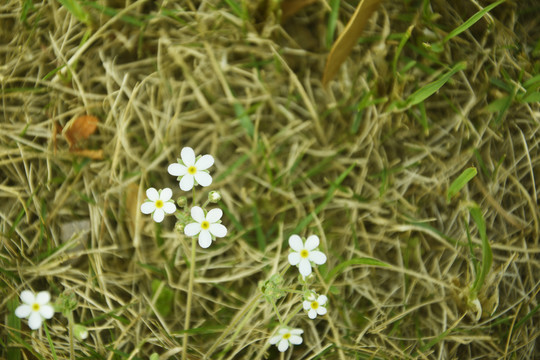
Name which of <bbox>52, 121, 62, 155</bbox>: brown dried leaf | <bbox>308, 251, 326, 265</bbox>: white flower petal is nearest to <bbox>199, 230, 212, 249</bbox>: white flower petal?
<bbox>308, 251, 326, 265</bbox>: white flower petal

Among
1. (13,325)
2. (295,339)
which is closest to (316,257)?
(295,339)

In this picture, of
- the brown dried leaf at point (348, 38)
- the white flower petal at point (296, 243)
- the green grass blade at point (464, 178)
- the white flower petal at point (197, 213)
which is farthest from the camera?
the brown dried leaf at point (348, 38)

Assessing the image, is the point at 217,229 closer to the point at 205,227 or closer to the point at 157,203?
the point at 205,227

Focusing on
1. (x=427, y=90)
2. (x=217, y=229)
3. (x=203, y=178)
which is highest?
(x=427, y=90)

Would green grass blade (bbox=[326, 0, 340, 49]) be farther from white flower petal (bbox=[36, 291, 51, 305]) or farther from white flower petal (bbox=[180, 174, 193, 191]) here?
white flower petal (bbox=[36, 291, 51, 305])

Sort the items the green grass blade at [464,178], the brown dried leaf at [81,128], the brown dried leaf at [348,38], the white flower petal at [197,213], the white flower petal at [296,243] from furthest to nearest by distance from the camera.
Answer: the brown dried leaf at [81,128] → the brown dried leaf at [348,38] → the green grass blade at [464,178] → the white flower petal at [296,243] → the white flower petal at [197,213]

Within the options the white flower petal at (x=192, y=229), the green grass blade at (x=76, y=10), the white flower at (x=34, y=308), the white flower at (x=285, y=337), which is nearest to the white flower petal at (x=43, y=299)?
the white flower at (x=34, y=308)

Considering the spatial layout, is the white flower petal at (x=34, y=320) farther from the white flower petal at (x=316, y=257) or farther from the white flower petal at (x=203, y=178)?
the white flower petal at (x=316, y=257)
